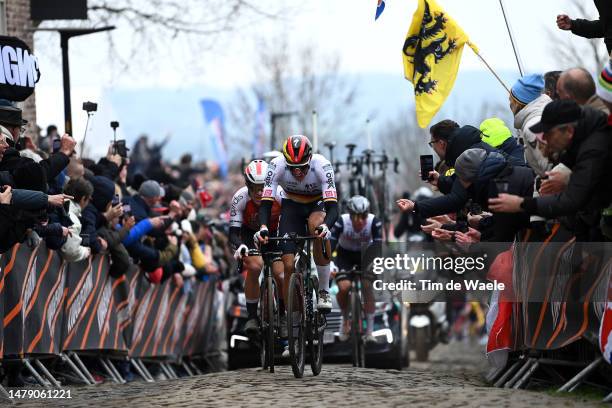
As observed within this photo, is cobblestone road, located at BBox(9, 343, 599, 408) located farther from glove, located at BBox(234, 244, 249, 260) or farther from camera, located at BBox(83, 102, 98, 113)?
camera, located at BBox(83, 102, 98, 113)

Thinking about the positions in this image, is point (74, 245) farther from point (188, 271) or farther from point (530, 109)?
point (188, 271)

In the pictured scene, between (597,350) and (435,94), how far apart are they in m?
6.03

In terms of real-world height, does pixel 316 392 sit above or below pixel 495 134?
below

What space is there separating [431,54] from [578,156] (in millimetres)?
6580

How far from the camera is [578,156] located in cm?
1087

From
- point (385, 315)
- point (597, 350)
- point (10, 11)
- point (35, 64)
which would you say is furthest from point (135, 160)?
point (597, 350)

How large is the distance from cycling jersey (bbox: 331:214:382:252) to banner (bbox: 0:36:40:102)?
4.93 meters

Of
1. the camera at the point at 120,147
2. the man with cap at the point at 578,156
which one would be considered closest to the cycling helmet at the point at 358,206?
the camera at the point at 120,147

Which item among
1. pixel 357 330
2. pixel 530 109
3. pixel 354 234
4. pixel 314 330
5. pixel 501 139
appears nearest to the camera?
pixel 530 109

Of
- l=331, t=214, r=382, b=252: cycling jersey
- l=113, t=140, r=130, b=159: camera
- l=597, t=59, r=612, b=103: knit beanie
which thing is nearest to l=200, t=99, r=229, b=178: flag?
l=331, t=214, r=382, b=252: cycling jersey

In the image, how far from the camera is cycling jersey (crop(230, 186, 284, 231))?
16.0m

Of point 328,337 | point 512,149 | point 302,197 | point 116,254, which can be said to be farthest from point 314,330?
point 328,337

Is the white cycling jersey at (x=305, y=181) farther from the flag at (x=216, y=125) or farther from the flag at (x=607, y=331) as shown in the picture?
the flag at (x=216, y=125)

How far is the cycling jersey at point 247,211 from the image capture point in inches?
629
